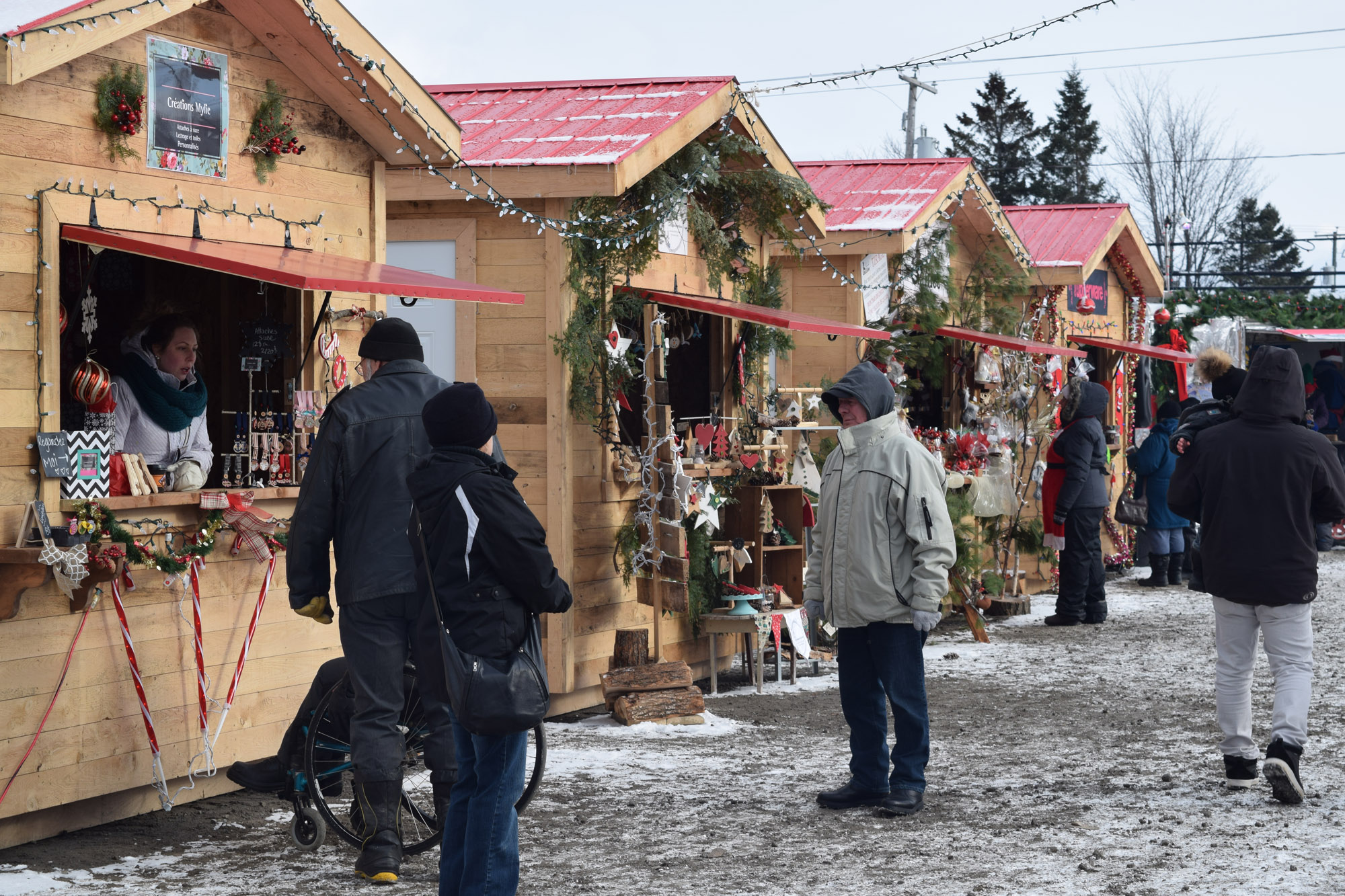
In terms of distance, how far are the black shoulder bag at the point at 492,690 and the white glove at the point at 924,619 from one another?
2.19 m

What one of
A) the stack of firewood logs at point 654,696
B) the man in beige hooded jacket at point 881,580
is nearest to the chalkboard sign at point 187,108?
the man in beige hooded jacket at point 881,580

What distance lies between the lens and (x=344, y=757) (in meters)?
5.78

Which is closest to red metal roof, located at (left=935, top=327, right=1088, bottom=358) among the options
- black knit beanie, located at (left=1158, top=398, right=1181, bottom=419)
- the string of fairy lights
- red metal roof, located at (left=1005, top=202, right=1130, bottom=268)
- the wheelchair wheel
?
black knit beanie, located at (left=1158, top=398, right=1181, bottom=419)

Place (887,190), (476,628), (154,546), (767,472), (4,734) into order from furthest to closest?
(887,190)
(767,472)
(154,546)
(4,734)
(476,628)

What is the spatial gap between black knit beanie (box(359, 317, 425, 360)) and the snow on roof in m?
1.59

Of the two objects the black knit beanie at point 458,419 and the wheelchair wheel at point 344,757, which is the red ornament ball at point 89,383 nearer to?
the wheelchair wheel at point 344,757

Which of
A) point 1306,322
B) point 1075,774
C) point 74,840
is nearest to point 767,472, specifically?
point 1075,774

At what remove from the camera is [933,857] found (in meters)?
5.66

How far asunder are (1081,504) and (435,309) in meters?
6.24

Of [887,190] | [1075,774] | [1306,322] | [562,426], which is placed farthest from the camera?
[1306,322]

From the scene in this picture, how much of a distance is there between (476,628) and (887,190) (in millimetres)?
9458

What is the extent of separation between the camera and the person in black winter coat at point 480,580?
4.36 metres

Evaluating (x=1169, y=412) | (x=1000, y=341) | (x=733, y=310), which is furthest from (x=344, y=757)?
(x=1169, y=412)

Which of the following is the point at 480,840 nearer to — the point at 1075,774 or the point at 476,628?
the point at 476,628
